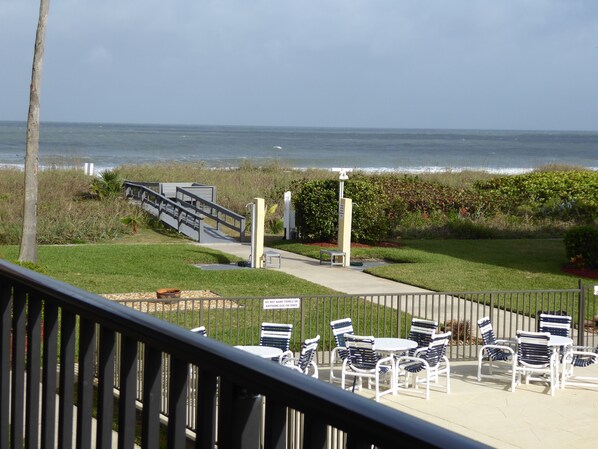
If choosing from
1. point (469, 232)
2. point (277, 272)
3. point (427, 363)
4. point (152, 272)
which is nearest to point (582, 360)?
point (427, 363)

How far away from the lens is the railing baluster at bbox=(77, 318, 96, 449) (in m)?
2.62

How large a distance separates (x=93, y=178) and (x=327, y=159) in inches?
2894

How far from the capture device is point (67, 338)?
109 inches

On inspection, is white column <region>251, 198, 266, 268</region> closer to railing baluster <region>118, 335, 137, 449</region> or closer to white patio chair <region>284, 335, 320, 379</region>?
white patio chair <region>284, 335, 320, 379</region>

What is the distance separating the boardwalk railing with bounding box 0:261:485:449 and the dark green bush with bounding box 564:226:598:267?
25.4 m

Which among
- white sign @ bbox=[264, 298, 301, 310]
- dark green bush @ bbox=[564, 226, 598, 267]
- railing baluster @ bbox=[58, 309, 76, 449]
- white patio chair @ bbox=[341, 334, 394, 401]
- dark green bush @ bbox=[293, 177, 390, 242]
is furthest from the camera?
dark green bush @ bbox=[293, 177, 390, 242]

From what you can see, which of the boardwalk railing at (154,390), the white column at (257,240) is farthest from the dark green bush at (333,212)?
the boardwalk railing at (154,390)

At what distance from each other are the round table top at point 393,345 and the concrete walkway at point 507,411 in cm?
64

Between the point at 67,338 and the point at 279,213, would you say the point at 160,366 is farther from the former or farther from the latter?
the point at 279,213

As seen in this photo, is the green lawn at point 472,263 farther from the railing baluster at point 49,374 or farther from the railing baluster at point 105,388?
the railing baluster at point 105,388

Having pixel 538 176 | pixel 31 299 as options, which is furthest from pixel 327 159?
pixel 31 299

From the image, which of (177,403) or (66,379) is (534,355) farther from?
(177,403)

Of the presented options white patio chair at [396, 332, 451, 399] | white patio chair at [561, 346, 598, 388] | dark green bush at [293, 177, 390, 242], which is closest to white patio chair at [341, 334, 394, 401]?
white patio chair at [396, 332, 451, 399]

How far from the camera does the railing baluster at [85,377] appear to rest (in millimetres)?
2623
